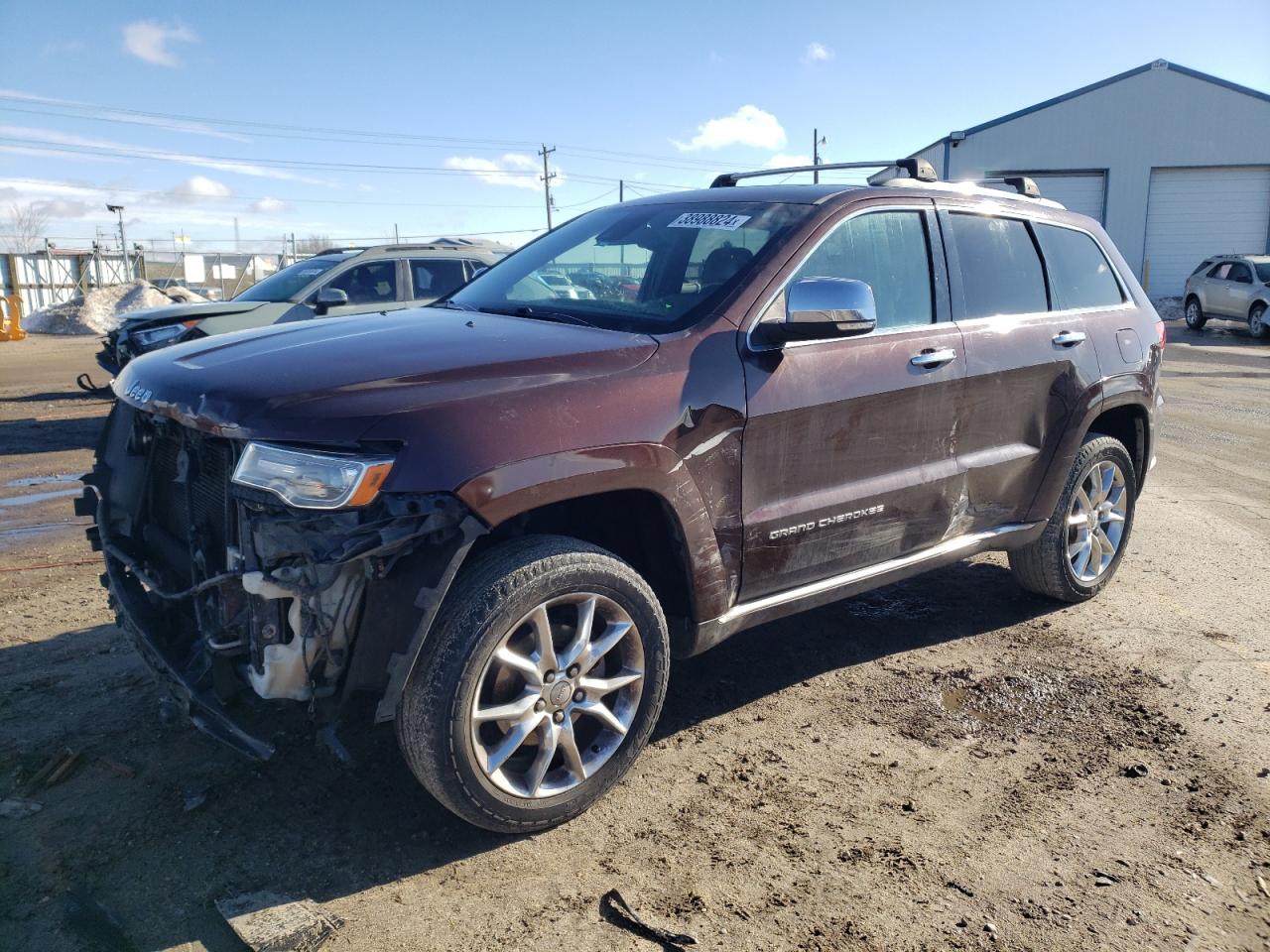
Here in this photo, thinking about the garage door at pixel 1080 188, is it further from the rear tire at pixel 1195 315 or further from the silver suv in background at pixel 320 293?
the silver suv in background at pixel 320 293

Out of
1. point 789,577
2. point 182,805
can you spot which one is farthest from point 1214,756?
point 182,805

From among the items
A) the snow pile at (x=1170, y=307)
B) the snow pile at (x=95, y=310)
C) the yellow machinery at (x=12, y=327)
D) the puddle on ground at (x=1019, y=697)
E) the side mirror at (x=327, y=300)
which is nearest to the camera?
the puddle on ground at (x=1019, y=697)

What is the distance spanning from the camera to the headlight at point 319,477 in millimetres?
2553

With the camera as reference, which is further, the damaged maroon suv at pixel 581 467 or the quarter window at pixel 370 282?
the quarter window at pixel 370 282

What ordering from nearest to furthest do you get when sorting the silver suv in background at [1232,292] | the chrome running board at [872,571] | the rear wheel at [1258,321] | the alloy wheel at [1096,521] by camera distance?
the chrome running board at [872,571], the alloy wheel at [1096,521], the rear wheel at [1258,321], the silver suv in background at [1232,292]

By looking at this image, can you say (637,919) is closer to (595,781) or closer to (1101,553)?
(595,781)

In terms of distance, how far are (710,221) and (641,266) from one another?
1.08ft

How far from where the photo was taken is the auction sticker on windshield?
12.5 feet

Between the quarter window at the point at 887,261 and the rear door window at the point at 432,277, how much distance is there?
7.31m

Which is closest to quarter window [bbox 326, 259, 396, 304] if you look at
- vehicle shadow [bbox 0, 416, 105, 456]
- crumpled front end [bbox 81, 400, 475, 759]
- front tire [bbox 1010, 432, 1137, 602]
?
vehicle shadow [bbox 0, 416, 105, 456]

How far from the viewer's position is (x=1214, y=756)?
350 cm

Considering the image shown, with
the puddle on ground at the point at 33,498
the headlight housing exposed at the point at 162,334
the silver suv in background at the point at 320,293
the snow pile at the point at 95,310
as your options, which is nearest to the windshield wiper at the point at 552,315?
the puddle on ground at the point at 33,498

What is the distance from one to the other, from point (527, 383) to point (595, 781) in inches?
49.5

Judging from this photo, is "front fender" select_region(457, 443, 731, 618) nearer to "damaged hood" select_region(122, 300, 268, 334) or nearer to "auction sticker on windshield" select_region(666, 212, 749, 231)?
"auction sticker on windshield" select_region(666, 212, 749, 231)
